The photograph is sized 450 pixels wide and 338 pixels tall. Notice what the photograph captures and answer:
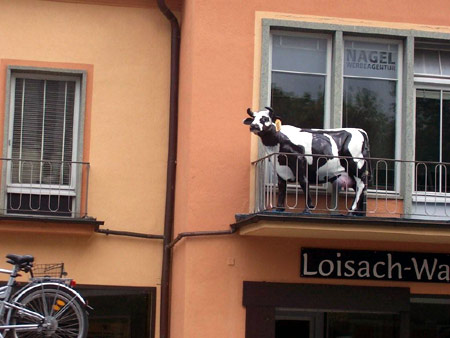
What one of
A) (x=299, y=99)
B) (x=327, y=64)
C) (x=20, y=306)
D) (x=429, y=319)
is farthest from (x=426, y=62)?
(x=20, y=306)

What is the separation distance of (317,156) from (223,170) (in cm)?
123

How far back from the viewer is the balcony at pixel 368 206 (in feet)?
42.0

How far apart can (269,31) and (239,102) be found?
979 millimetres

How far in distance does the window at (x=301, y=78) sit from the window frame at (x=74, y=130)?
8.38 feet

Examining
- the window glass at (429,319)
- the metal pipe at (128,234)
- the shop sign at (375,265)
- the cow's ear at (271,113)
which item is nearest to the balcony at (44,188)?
the metal pipe at (128,234)

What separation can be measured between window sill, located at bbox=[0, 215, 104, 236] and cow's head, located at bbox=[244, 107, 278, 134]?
2438 millimetres

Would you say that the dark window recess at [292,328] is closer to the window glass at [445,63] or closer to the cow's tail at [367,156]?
the cow's tail at [367,156]

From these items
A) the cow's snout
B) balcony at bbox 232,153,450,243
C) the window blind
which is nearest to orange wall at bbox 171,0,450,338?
balcony at bbox 232,153,450,243

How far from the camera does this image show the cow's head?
13.0 m

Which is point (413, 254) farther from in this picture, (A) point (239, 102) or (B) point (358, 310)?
(A) point (239, 102)

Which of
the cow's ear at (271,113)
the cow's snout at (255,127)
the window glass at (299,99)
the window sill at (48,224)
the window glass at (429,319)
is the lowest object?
the window glass at (429,319)

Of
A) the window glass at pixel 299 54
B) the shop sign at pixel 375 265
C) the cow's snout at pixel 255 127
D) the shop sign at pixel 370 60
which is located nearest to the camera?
the cow's snout at pixel 255 127

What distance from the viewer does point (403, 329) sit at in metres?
13.8

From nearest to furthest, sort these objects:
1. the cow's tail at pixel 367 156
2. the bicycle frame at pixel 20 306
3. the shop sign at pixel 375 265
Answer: the bicycle frame at pixel 20 306 < the cow's tail at pixel 367 156 < the shop sign at pixel 375 265
